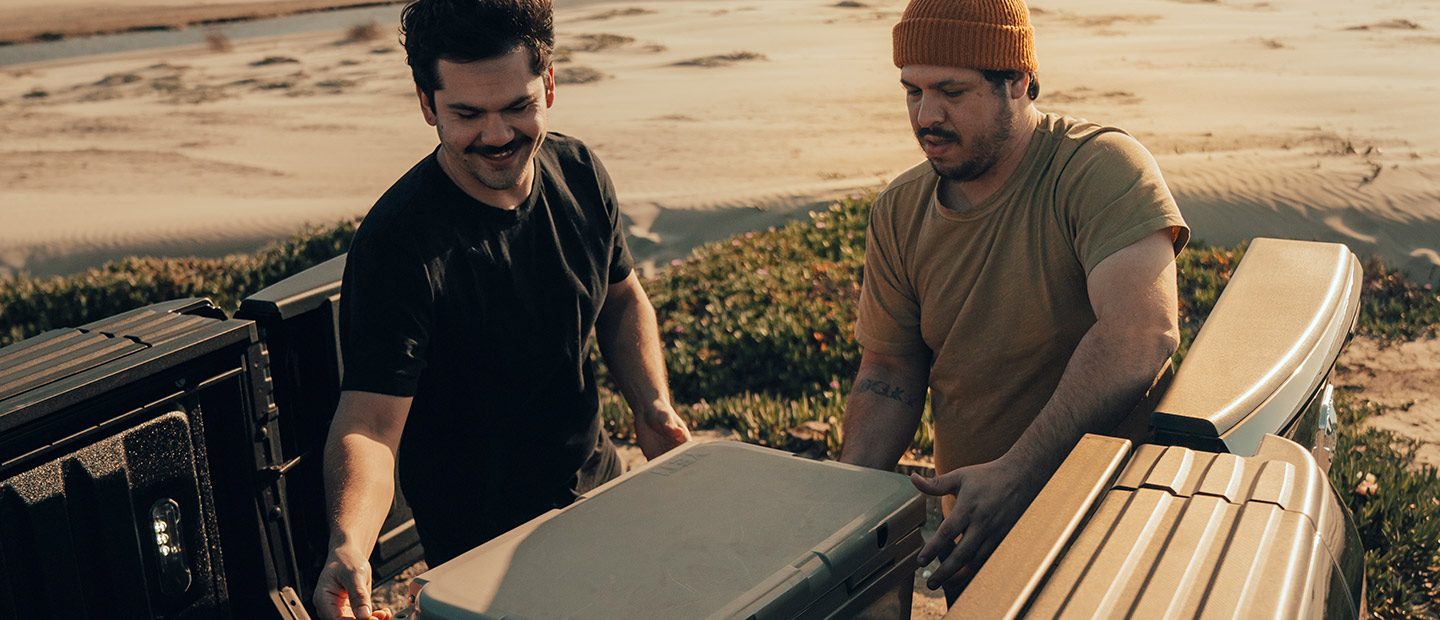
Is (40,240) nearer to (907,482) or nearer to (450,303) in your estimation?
(450,303)

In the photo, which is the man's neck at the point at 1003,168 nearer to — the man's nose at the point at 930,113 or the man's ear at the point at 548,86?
the man's nose at the point at 930,113

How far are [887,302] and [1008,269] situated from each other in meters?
0.32

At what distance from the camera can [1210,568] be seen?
1493 mm

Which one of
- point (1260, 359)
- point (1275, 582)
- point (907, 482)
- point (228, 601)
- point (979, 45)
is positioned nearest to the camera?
point (1275, 582)

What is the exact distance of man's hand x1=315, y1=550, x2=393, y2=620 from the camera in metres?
2.27

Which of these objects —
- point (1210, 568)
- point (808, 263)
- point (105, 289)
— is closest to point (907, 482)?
point (1210, 568)

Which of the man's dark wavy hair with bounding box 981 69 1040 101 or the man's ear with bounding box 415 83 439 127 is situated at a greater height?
the man's ear with bounding box 415 83 439 127

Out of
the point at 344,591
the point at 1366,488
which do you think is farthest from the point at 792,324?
the point at 344,591

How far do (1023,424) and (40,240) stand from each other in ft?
37.9

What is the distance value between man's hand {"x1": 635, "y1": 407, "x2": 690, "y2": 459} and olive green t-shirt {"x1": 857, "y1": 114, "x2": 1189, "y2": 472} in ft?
1.56

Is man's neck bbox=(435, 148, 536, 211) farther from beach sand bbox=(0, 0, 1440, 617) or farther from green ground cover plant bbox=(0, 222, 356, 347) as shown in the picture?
green ground cover plant bbox=(0, 222, 356, 347)

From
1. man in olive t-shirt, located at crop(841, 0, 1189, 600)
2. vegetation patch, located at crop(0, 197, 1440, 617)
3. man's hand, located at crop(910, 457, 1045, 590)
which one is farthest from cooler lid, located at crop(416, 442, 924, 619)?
vegetation patch, located at crop(0, 197, 1440, 617)

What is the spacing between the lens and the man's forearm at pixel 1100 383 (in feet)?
7.65

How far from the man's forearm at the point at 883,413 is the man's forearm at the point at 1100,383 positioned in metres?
0.51
